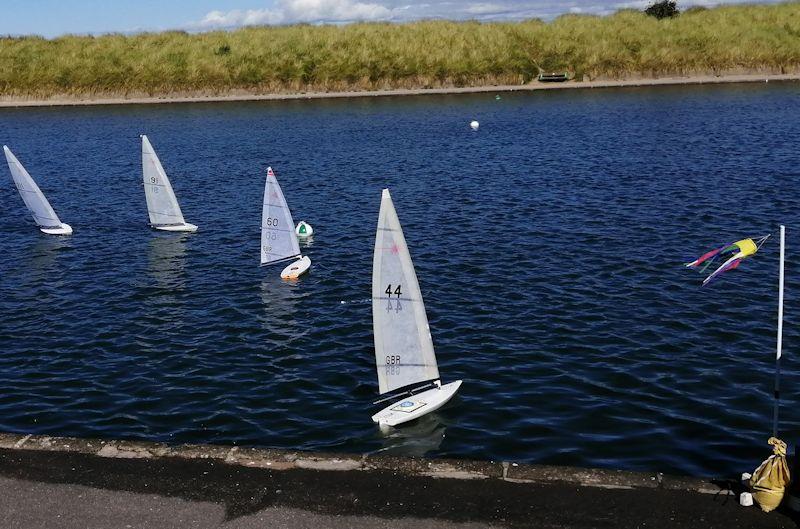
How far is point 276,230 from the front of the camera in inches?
1428

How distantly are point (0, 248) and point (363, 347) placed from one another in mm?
25362

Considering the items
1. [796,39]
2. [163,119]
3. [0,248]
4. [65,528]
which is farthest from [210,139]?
[796,39]

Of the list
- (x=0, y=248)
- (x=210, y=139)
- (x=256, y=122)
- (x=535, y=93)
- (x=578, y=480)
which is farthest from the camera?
(x=535, y=93)

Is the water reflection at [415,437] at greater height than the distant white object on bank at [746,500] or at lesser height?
lesser

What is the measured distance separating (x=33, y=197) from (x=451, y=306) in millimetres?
26445

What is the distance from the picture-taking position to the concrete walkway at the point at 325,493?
1500cm

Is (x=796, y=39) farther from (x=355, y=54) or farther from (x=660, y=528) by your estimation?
(x=660, y=528)

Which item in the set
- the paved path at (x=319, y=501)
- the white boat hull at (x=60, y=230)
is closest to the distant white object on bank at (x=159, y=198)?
the white boat hull at (x=60, y=230)

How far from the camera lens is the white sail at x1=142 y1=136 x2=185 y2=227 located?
143 ft

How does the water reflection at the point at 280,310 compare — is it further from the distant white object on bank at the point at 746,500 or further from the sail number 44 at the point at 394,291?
the distant white object on bank at the point at 746,500

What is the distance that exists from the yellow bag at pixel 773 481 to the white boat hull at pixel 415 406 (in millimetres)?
9086

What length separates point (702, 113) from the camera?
268 ft

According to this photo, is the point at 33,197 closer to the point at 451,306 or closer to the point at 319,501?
the point at 451,306

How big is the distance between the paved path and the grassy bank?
337 feet
